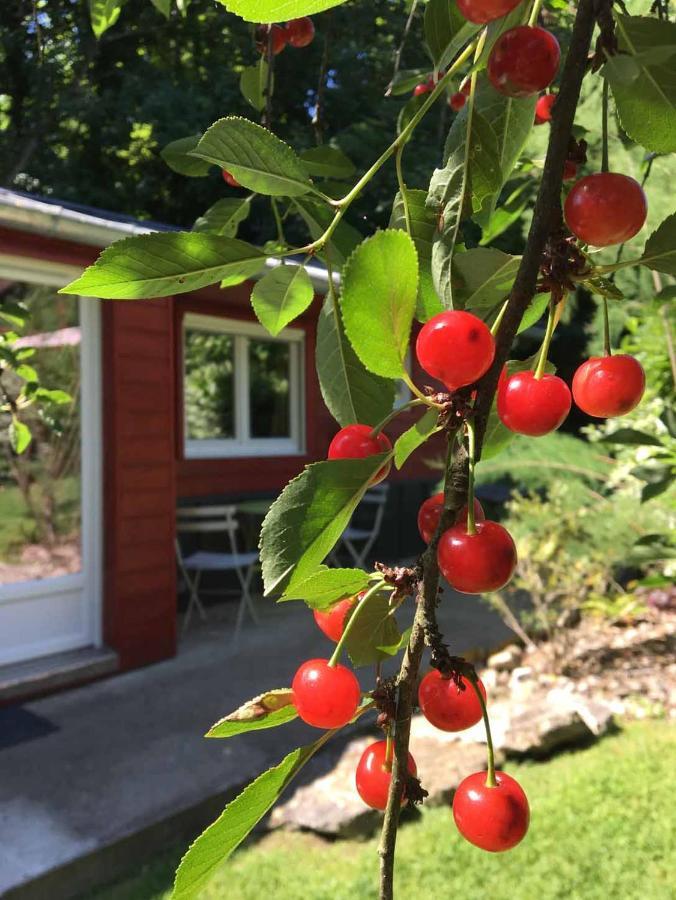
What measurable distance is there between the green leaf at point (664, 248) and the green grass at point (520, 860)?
9.44 ft

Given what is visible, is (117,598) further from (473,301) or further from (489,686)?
(473,301)

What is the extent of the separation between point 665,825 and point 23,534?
4082 mm

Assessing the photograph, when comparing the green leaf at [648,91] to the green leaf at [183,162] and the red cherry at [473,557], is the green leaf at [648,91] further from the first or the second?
the green leaf at [183,162]

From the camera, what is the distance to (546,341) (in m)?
0.54

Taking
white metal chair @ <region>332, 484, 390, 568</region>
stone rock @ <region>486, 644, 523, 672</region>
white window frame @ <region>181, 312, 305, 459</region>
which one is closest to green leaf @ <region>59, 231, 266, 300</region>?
stone rock @ <region>486, 644, 523, 672</region>

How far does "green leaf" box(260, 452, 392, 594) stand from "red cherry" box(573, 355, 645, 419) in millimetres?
209

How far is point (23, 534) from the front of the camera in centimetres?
523

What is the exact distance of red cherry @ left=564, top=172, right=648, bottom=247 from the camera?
52cm

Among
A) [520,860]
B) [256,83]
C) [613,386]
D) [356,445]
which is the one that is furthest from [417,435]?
[520,860]

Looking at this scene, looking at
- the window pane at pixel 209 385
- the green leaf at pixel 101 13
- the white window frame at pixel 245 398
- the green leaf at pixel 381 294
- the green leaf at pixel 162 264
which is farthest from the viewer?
the window pane at pixel 209 385

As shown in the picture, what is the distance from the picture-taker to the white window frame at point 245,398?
7.19 meters

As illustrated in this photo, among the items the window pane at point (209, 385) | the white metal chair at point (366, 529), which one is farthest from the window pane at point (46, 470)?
the white metal chair at point (366, 529)

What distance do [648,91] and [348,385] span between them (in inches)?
12.5

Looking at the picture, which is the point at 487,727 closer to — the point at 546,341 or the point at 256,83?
the point at 546,341
